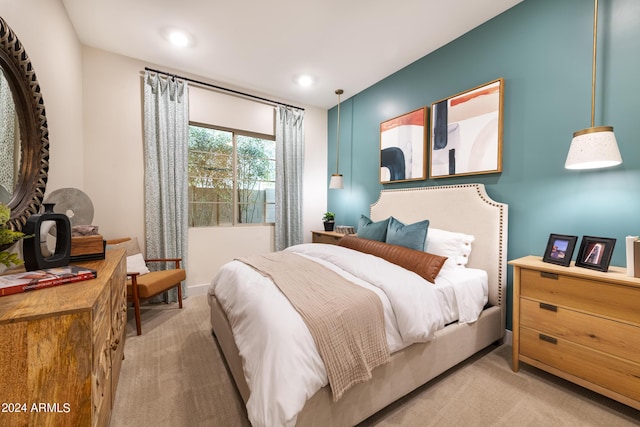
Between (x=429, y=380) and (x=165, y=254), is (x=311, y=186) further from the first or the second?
(x=429, y=380)

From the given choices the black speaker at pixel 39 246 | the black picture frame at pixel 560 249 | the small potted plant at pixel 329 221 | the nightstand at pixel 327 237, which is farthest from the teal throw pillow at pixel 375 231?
the black speaker at pixel 39 246

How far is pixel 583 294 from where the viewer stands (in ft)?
5.15

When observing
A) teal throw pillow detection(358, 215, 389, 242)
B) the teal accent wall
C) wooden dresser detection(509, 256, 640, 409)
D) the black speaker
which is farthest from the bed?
the black speaker

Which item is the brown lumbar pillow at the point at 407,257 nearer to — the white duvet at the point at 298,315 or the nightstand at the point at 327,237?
the white duvet at the point at 298,315

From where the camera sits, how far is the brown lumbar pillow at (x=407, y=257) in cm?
186

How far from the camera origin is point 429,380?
1.73m

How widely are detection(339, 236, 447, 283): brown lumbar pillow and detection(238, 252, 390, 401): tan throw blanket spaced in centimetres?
60

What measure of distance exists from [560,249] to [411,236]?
100 cm

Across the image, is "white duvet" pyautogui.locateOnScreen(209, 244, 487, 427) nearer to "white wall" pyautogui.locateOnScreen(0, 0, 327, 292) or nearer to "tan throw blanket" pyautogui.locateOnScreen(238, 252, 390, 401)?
"tan throw blanket" pyautogui.locateOnScreen(238, 252, 390, 401)

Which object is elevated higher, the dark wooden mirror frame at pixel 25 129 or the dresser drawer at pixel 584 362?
the dark wooden mirror frame at pixel 25 129

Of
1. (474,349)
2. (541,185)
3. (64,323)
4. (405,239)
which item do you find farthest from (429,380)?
(64,323)

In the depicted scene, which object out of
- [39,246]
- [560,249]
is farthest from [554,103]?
[39,246]

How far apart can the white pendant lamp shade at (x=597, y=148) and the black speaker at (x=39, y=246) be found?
10.00 feet

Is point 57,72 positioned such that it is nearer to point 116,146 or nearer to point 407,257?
point 116,146
